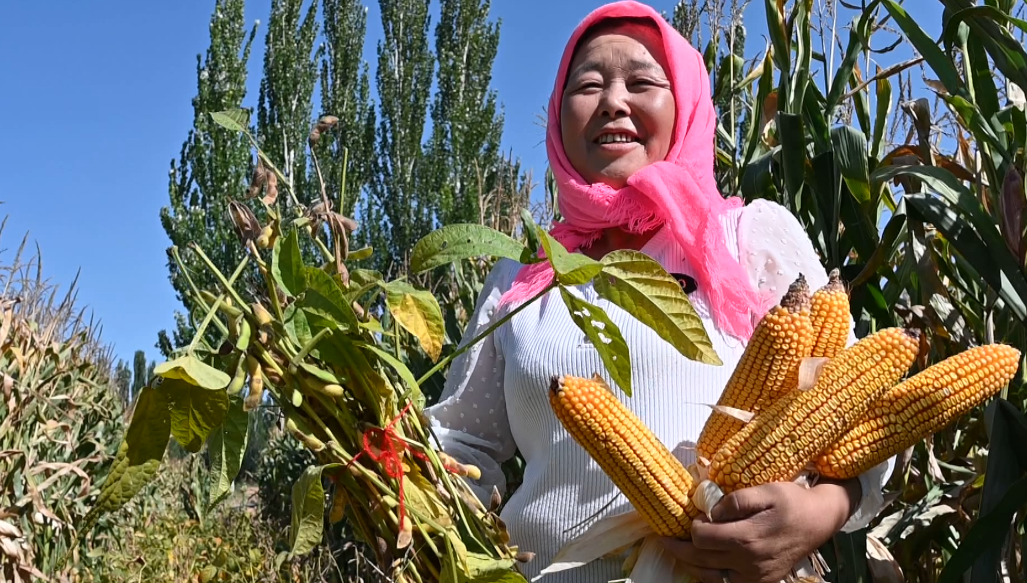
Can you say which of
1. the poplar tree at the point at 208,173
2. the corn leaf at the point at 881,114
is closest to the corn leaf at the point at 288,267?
the corn leaf at the point at 881,114

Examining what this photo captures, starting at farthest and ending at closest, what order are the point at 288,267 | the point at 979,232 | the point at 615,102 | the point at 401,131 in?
the point at 401,131
the point at 979,232
the point at 615,102
the point at 288,267

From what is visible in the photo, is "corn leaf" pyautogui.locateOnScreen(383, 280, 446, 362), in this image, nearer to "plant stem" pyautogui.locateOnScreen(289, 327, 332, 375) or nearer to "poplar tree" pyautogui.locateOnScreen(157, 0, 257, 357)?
"plant stem" pyautogui.locateOnScreen(289, 327, 332, 375)

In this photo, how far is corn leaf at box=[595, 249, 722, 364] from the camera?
0.89m

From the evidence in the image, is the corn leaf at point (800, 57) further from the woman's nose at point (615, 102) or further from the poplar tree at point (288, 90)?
the poplar tree at point (288, 90)

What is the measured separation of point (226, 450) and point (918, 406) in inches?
28.1

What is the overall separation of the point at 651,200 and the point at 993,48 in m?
0.66

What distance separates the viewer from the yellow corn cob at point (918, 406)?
1005 millimetres

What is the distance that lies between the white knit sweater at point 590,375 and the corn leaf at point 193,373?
55 centimetres

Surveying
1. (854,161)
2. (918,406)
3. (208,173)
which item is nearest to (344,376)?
(918,406)

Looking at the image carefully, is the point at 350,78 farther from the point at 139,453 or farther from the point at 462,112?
the point at 139,453

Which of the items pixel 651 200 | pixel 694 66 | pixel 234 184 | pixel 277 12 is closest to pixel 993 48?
pixel 694 66

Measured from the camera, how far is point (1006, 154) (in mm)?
1525

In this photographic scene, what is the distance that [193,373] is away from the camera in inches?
30.4

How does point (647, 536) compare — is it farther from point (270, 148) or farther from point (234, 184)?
point (270, 148)
